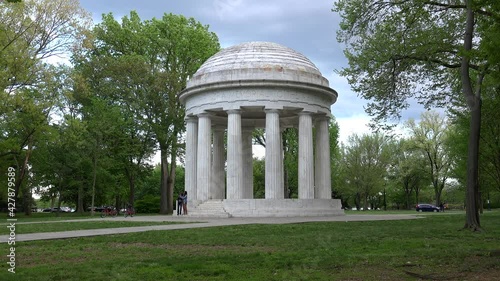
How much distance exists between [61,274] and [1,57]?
1264 inches

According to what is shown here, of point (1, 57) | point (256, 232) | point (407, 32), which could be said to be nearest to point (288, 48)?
point (407, 32)

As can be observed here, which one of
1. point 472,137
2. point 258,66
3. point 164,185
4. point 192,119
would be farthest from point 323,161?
point 472,137

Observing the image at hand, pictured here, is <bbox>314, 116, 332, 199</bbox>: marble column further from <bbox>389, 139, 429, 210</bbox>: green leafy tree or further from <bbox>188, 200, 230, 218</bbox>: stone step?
<bbox>389, 139, 429, 210</bbox>: green leafy tree

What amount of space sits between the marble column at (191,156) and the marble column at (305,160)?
9.31 metres

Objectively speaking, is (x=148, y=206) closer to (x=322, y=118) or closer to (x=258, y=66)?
(x=322, y=118)

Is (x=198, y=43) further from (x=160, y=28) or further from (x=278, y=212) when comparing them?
(x=278, y=212)

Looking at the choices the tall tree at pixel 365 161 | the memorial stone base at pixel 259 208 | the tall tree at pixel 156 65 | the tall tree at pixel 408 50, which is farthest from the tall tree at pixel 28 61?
the tall tree at pixel 365 161

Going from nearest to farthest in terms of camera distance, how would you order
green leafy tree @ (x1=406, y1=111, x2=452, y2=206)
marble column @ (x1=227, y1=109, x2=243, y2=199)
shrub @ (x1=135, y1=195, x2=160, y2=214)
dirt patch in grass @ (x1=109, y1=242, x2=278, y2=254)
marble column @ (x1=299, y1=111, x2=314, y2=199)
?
1. dirt patch in grass @ (x1=109, y1=242, x2=278, y2=254)
2. marble column @ (x1=227, y1=109, x2=243, y2=199)
3. marble column @ (x1=299, y1=111, x2=314, y2=199)
4. shrub @ (x1=135, y1=195, x2=160, y2=214)
5. green leafy tree @ (x1=406, y1=111, x2=452, y2=206)

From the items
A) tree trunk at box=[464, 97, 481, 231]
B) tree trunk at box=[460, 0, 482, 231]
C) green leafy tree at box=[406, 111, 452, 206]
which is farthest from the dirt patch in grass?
green leafy tree at box=[406, 111, 452, 206]

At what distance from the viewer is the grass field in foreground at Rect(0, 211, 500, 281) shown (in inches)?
380

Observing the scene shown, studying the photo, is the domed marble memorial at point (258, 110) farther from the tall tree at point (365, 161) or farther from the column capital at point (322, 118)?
the tall tree at point (365, 161)

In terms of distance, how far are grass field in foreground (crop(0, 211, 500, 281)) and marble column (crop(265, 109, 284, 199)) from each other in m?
20.4

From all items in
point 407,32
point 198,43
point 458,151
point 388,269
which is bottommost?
point 388,269

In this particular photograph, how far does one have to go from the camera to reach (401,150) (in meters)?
83.8
